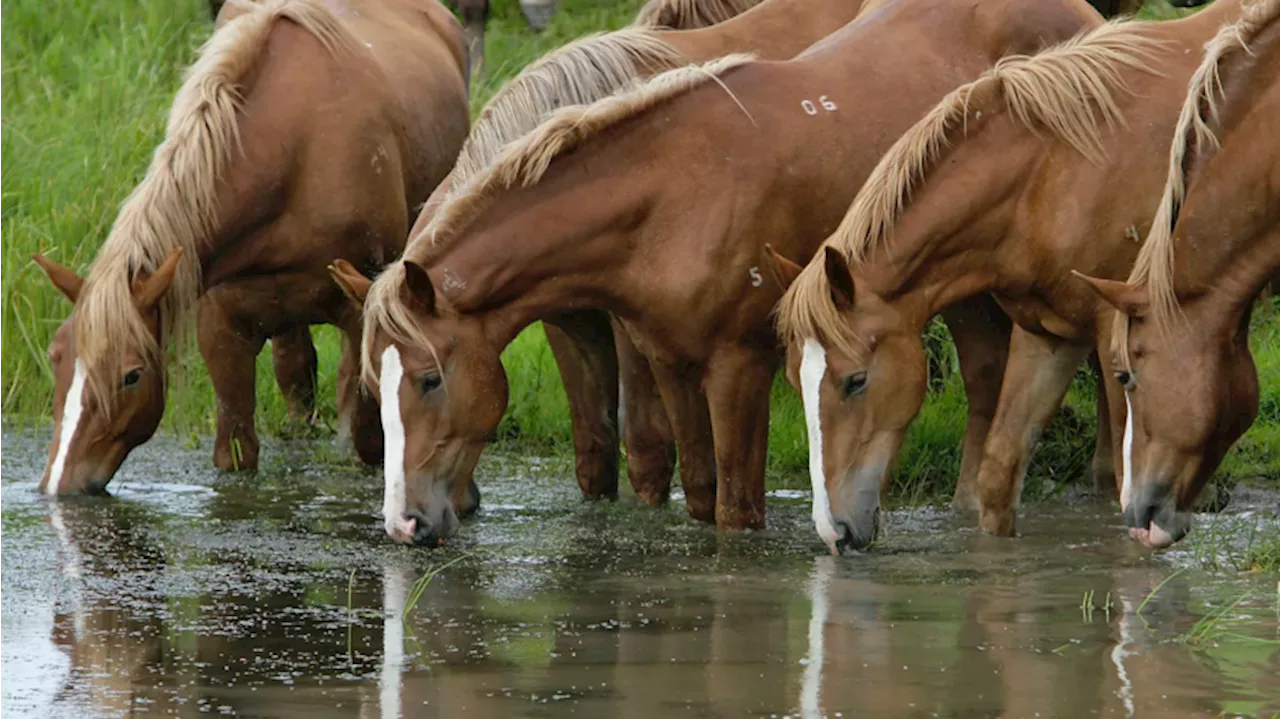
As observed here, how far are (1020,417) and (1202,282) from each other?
3.84ft

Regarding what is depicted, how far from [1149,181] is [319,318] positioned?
3.55 meters

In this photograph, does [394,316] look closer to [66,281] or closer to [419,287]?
[419,287]

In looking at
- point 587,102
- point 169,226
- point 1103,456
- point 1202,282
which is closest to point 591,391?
point 587,102

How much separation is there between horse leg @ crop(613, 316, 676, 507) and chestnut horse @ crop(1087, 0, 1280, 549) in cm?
228

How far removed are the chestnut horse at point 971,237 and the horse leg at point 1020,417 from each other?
1.6 inches

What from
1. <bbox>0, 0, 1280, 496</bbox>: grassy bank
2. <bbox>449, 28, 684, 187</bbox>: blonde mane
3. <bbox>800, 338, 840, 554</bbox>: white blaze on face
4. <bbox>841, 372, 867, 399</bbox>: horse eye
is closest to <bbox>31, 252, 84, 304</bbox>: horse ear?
<bbox>0, 0, 1280, 496</bbox>: grassy bank

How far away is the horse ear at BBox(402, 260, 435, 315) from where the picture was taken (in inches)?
271

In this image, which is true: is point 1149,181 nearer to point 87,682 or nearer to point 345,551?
point 345,551

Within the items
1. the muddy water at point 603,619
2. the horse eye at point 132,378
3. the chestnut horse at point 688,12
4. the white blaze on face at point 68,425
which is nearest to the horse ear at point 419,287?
the muddy water at point 603,619

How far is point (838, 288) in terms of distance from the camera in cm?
668

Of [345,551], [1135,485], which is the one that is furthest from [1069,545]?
[345,551]

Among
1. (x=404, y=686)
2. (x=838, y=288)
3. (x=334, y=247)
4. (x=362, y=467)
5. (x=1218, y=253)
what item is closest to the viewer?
(x=404, y=686)

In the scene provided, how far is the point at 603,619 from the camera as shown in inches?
228

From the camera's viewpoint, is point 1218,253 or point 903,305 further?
point 903,305
